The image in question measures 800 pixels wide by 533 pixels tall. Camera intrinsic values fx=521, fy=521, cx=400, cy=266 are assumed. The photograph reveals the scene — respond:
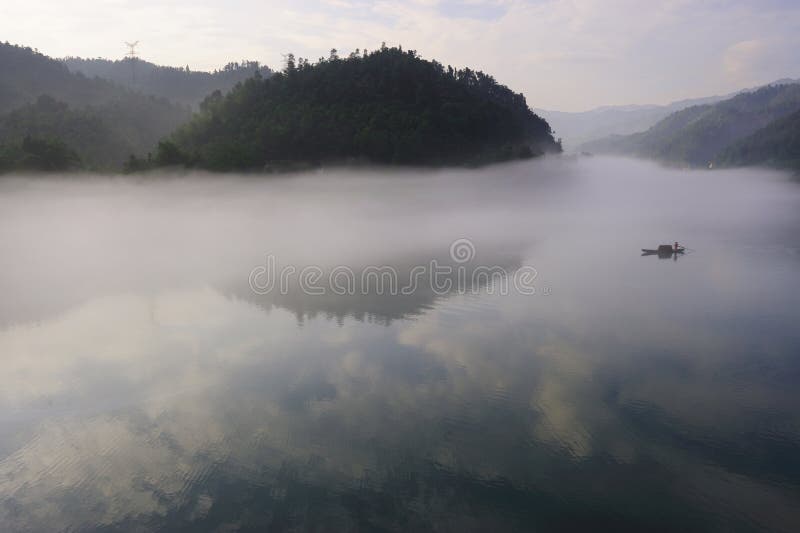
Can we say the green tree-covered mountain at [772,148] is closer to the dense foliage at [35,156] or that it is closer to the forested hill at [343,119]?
the forested hill at [343,119]

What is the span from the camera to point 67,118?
97.9 metres

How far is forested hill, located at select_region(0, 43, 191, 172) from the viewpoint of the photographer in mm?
65250

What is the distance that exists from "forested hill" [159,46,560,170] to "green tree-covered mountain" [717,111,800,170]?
3537 inches

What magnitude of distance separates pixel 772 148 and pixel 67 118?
568 ft

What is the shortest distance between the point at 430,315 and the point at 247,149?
62062 millimetres

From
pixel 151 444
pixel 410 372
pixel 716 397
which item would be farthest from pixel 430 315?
pixel 151 444

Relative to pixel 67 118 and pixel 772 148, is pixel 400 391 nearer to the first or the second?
pixel 67 118

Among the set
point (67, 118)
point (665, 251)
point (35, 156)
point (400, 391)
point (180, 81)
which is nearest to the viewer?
point (400, 391)

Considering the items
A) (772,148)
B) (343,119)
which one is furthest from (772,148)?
(343,119)

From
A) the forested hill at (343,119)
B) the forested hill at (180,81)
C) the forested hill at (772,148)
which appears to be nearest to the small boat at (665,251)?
the forested hill at (343,119)

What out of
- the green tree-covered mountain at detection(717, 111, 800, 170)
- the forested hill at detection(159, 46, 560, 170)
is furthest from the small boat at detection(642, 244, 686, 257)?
the green tree-covered mountain at detection(717, 111, 800, 170)

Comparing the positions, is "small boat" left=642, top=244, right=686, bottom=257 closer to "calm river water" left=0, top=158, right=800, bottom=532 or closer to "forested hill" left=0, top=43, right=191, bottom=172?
"calm river water" left=0, top=158, right=800, bottom=532

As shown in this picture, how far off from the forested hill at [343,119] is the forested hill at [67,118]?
15.1 metres

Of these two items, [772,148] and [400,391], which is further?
[772,148]
